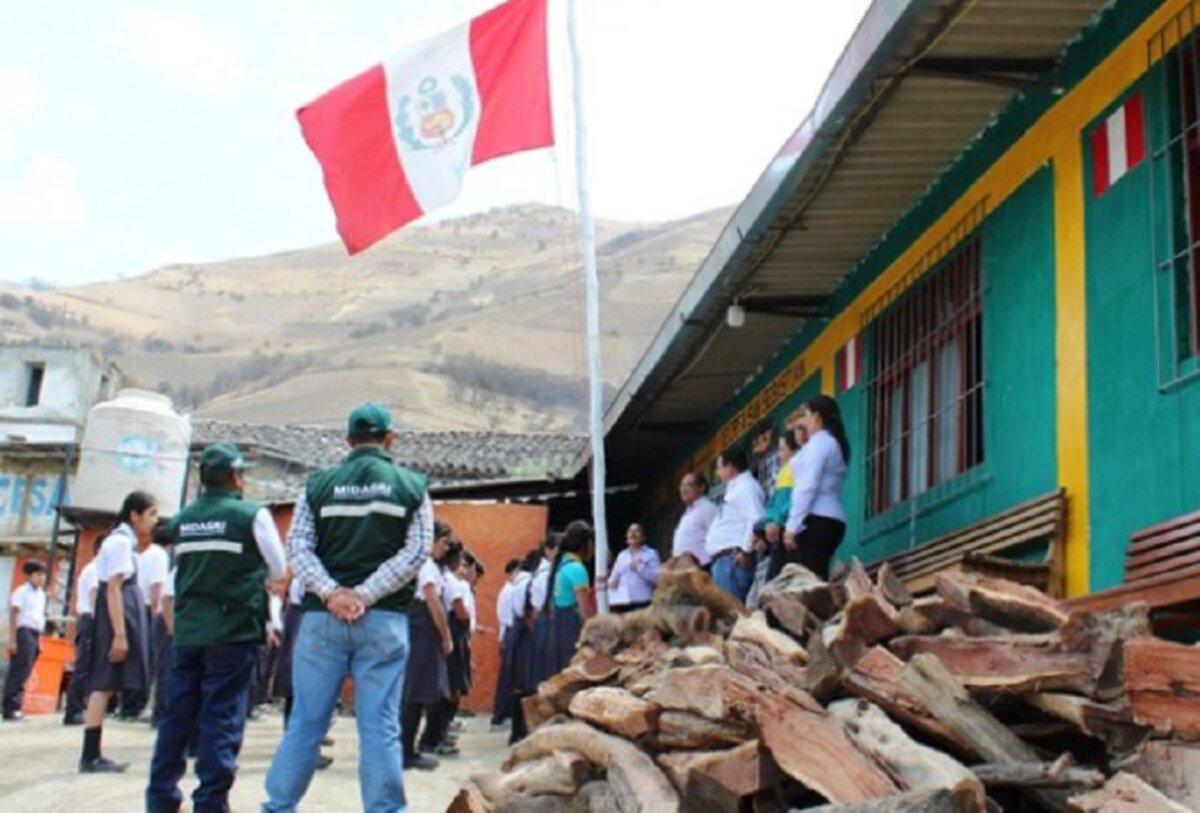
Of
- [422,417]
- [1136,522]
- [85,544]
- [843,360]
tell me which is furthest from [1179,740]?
[422,417]

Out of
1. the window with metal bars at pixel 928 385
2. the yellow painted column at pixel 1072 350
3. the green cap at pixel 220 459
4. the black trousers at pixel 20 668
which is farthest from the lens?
the black trousers at pixel 20 668

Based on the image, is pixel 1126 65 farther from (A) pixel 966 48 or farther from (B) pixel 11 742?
(B) pixel 11 742

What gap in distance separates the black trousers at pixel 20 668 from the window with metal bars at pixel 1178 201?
42.9 ft

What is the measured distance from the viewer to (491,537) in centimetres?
1914

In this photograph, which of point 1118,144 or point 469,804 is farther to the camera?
point 1118,144

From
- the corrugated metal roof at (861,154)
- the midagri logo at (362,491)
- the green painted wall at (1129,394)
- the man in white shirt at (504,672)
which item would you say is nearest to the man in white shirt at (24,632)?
the man in white shirt at (504,672)

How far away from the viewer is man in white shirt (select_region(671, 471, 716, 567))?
1100 centimetres

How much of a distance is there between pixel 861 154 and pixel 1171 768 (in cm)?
525

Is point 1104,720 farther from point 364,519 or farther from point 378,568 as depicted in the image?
point 364,519

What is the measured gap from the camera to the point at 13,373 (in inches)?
1219

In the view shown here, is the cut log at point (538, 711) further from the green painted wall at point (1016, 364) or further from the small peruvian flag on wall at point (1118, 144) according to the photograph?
the small peruvian flag on wall at point (1118, 144)

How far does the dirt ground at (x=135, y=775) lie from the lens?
772 centimetres

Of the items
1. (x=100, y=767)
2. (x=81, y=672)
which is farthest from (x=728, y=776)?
(x=81, y=672)

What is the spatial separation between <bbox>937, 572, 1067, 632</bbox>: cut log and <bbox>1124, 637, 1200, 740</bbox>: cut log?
66cm
